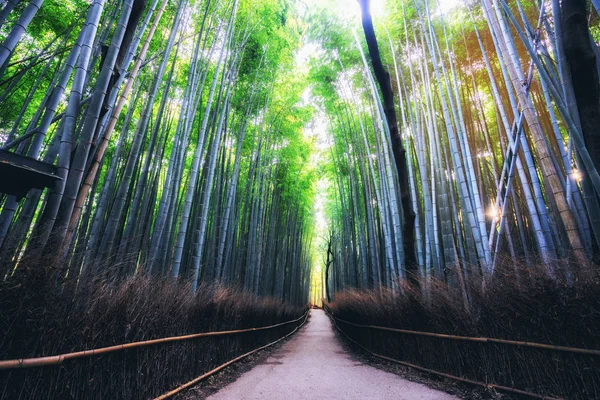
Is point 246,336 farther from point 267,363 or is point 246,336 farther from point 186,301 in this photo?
point 186,301

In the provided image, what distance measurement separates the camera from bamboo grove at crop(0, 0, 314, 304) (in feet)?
5.37

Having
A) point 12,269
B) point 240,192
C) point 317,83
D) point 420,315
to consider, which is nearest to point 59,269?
point 12,269

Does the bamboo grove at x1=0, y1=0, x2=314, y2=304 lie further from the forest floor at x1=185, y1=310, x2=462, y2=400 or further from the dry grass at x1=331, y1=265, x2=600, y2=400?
the dry grass at x1=331, y1=265, x2=600, y2=400

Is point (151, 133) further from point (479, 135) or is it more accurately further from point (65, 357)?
point (479, 135)

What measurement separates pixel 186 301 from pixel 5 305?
1.72 metres

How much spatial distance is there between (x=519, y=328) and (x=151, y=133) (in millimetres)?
4676

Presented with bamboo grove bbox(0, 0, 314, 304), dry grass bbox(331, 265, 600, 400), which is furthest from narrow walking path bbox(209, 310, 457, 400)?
bamboo grove bbox(0, 0, 314, 304)

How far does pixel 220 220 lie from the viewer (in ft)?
16.4

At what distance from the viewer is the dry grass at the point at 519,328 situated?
159 centimetres

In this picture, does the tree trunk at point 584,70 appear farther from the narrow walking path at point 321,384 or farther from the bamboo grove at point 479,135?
the narrow walking path at point 321,384

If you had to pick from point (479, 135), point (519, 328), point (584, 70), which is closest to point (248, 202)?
point (479, 135)

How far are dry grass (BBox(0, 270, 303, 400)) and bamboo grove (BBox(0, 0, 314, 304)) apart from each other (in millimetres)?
128

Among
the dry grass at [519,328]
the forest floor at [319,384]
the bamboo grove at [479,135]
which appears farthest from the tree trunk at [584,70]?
the forest floor at [319,384]

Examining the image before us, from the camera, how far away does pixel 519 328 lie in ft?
6.63
